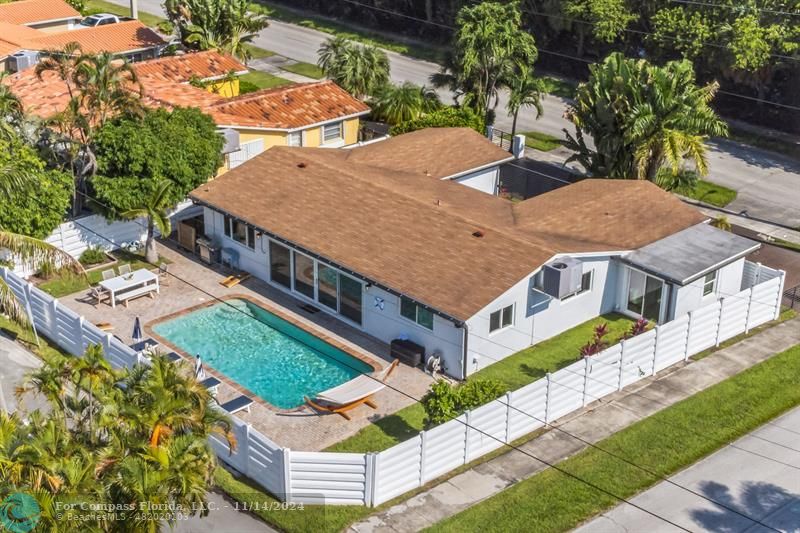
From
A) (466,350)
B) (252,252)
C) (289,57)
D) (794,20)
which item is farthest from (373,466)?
(289,57)

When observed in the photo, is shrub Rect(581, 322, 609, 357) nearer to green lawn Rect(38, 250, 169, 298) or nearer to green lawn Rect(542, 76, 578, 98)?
green lawn Rect(38, 250, 169, 298)

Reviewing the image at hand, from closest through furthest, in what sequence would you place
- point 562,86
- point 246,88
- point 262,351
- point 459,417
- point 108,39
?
point 459,417, point 262,351, point 246,88, point 108,39, point 562,86

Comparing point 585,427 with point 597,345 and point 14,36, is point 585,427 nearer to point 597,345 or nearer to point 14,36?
point 597,345

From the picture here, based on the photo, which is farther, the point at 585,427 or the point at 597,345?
the point at 597,345

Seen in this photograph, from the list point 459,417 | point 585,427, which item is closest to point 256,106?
point 585,427

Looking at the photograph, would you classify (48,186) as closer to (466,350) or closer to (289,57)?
(466,350)

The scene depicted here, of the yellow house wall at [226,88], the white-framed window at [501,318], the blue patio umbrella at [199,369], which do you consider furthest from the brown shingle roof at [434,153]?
the blue patio umbrella at [199,369]
